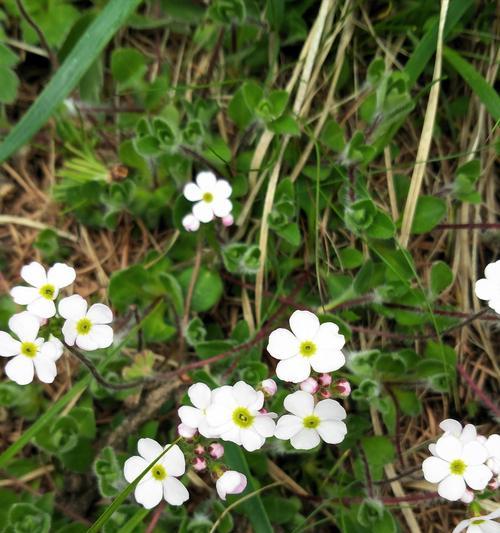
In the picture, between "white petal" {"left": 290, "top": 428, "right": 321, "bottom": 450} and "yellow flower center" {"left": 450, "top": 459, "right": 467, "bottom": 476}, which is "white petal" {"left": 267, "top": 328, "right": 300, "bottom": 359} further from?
"yellow flower center" {"left": 450, "top": 459, "right": 467, "bottom": 476}

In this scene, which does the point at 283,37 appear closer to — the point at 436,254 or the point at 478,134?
the point at 478,134

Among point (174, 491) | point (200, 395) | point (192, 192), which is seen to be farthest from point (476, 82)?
point (174, 491)

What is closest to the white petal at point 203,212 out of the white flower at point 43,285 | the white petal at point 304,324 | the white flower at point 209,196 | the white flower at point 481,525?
the white flower at point 209,196

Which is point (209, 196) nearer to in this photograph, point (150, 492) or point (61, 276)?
point (61, 276)

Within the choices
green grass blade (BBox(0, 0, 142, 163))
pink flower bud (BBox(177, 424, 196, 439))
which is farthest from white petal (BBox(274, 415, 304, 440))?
green grass blade (BBox(0, 0, 142, 163))

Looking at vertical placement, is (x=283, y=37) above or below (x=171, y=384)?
above

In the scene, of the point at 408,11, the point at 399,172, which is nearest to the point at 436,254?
the point at 399,172
